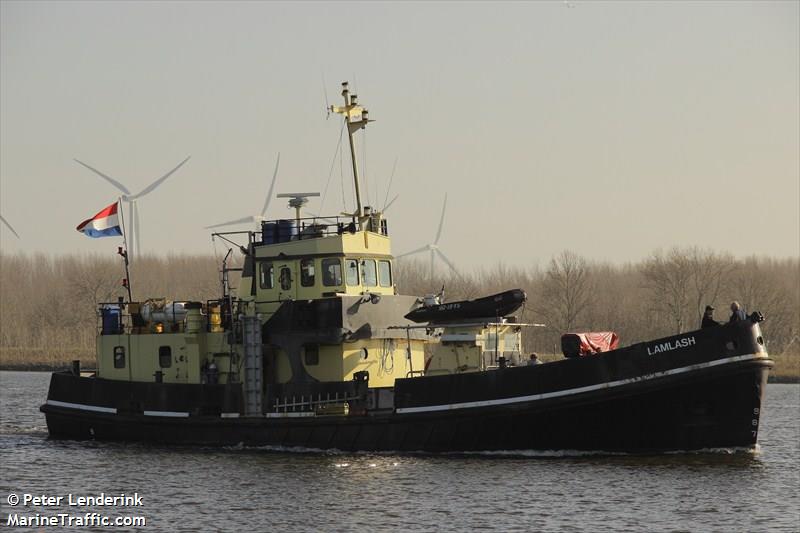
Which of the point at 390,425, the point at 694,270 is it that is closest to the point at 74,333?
the point at 694,270

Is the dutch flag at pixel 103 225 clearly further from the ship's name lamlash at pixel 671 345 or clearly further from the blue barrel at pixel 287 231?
the ship's name lamlash at pixel 671 345

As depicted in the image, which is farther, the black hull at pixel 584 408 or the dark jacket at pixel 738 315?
the dark jacket at pixel 738 315

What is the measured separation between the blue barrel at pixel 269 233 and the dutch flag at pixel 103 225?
4.98m

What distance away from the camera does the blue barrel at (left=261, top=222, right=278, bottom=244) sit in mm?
31547

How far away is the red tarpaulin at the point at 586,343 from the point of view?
92.3 ft

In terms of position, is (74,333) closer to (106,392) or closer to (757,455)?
(106,392)

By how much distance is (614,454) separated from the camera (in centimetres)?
2773

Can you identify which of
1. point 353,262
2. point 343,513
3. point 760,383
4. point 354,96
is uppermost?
point 354,96

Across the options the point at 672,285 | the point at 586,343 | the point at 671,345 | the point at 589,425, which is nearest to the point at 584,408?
the point at 589,425

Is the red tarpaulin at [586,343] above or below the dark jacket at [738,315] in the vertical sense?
below

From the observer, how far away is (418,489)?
2481 cm

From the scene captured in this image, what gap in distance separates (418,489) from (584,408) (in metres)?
4.57

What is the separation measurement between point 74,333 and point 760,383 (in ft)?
224

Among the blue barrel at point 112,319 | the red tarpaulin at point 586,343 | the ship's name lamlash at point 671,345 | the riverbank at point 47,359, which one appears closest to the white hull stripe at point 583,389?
the ship's name lamlash at point 671,345
